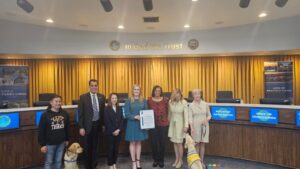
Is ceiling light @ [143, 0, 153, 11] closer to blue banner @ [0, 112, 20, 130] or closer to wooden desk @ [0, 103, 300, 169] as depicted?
wooden desk @ [0, 103, 300, 169]

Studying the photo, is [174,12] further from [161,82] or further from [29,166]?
[29,166]

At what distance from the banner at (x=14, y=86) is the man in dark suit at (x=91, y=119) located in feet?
14.8

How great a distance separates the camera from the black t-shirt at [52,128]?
3406mm

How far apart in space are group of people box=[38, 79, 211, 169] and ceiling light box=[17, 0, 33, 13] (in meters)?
2.50

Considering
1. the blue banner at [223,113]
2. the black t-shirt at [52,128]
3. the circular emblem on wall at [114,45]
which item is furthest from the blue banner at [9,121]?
the circular emblem on wall at [114,45]

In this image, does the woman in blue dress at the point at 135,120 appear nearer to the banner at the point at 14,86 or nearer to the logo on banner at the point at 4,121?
the logo on banner at the point at 4,121

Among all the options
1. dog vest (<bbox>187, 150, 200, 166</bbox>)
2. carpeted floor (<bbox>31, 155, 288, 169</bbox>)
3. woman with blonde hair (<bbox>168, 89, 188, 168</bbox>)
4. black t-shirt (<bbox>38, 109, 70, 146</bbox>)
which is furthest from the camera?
carpeted floor (<bbox>31, 155, 288, 169</bbox>)

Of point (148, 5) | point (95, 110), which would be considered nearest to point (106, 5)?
point (148, 5)

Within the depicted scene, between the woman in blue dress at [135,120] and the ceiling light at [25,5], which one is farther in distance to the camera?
the ceiling light at [25,5]

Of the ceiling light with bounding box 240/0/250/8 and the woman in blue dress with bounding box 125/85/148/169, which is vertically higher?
the ceiling light with bounding box 240/0/250/8

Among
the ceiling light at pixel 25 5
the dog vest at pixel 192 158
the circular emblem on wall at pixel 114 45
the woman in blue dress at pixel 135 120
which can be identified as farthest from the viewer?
the circular emblem on wall at pixel 114 45

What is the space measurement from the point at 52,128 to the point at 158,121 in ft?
5.73

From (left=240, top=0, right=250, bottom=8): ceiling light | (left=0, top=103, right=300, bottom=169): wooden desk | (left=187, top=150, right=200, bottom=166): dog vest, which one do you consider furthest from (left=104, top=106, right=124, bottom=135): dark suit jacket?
(left=240, top=0, right=250, bottom=8): ceiling light

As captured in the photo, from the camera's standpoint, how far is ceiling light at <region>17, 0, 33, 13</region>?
191 inches
